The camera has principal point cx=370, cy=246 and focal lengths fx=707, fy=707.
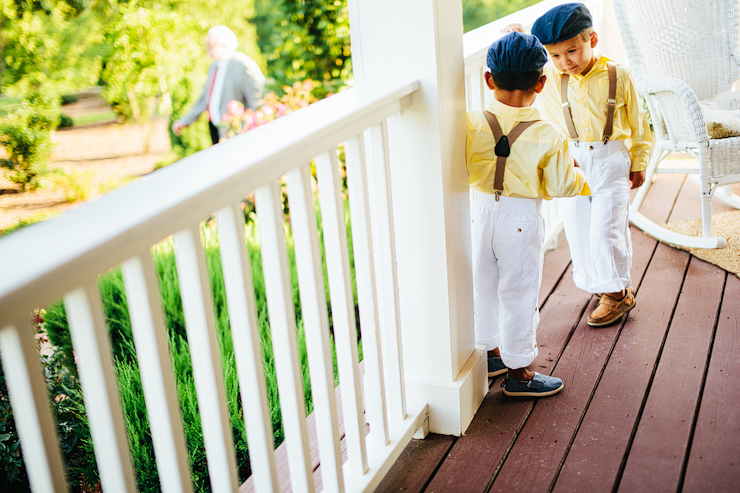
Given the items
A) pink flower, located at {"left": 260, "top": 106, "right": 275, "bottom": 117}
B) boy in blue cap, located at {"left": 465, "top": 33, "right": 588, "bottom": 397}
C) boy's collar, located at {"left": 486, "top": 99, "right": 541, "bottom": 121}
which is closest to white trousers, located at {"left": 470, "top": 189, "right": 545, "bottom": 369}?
boy in blue cap, located at {"left": 465, "top": 33, "right": 588, "bottom": 397}

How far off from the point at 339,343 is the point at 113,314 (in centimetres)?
208

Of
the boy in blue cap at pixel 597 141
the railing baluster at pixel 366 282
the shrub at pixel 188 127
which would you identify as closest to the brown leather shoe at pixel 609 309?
the boy in blue cap at pixel 597 141

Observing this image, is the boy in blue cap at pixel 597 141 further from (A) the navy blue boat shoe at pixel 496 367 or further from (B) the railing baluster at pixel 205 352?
(B) the railing baluster at pixel 205 352

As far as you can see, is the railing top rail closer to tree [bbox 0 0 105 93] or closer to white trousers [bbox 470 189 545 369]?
white trousers [bbox 470 189 545 369]

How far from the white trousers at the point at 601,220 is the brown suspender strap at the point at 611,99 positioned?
0.26 feet

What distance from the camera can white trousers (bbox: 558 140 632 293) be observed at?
252cm

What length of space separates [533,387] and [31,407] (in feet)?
5.55

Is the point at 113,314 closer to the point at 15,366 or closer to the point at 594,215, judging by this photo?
the point at 594,215

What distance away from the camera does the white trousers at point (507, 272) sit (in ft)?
6.88

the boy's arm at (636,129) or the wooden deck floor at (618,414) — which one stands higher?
the boy's arm at (636,129)

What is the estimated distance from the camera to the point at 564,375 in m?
2.38

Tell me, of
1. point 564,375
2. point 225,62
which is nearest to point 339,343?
point 564,375

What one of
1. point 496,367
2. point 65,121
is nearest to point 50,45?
point 65,121

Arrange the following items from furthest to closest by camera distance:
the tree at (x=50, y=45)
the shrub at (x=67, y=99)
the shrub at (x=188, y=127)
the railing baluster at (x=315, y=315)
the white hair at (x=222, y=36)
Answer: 1. the shrub at (x=67, y=99)
2. the shrub at (x=188, y=127)
3. the tree at (x=50, y=45)
4. the white hair at (x=222, y=36)
5. the railing baluster at (x=315, y=315)
